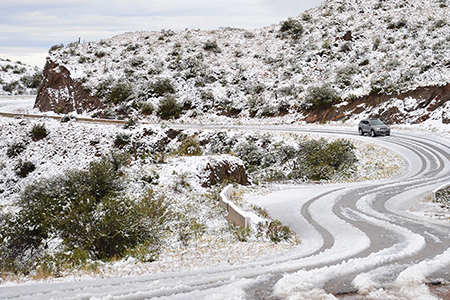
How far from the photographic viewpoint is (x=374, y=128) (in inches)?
1273

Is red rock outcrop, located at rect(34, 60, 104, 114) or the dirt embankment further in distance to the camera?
red rock outcrop, located at rect(34, 60, 104, 114)

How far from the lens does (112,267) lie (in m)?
8.35

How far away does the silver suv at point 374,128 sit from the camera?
106 ft

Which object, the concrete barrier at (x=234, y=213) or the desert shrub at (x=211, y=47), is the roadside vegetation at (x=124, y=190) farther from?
the desert shrub at (x=211, y=47)

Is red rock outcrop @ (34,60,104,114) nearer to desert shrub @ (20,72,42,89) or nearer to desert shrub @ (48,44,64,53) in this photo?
desert shrub @ (48,44,64,53)

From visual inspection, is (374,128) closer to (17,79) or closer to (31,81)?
(31,81)

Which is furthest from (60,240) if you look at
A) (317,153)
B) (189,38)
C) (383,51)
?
(189,38)

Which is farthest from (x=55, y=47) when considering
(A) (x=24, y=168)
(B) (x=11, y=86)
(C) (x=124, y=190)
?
(C) (x=124, y=190)

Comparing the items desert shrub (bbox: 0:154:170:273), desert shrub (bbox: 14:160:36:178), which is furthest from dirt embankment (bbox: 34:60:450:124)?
desert shrub (bbox: 0:154:170:273)

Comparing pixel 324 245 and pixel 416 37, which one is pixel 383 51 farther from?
pixel 324 245

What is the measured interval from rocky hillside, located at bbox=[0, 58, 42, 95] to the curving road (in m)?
66.5

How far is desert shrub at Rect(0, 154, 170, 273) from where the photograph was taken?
10922 mm

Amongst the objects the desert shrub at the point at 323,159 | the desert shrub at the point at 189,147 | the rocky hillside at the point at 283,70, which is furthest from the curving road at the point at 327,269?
the rocky hillside at the point at 283,70

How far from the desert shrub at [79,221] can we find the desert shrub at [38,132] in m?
17.9
